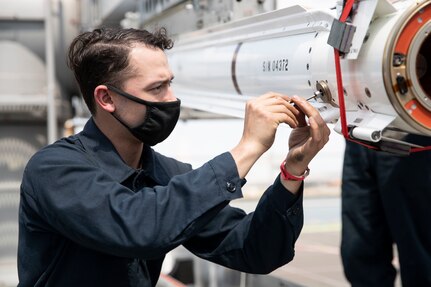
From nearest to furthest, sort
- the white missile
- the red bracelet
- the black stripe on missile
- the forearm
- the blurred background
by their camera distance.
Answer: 1. the white missile
2. the forearm
3. the red bracelet
4. the black stripe on missile
5. the blurred background

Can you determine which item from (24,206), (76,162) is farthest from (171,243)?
(24,206)

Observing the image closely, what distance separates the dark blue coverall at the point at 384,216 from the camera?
3.14 m

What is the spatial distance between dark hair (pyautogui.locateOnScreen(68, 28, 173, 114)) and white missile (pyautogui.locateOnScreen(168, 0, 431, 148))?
490 mm

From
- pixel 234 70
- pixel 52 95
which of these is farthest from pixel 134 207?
pixel 52 95

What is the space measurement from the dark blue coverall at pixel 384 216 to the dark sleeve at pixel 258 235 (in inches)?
42.1

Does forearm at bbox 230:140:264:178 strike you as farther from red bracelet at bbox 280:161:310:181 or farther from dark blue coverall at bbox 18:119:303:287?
red bracelet at bbox 280:161:310:181

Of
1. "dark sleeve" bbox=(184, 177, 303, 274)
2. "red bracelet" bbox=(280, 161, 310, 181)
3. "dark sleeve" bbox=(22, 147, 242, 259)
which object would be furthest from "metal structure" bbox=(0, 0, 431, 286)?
"dark sleeve" bbox=(22, 147, 242, 259)

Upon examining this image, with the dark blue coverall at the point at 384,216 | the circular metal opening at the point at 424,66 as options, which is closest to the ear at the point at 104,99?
the circular metal opening at the point at 424,66

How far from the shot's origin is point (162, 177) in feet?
6.88

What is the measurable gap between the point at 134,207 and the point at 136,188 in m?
0.28

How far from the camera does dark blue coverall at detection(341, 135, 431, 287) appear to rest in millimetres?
3141

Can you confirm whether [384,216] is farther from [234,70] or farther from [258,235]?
[258,235]

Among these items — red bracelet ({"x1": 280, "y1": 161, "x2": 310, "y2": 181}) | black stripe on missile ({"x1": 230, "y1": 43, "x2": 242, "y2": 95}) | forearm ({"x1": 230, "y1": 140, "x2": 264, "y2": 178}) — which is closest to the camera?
forearm ({"x1": 230, "y1": 140, "x2": 264, "y2": 178})

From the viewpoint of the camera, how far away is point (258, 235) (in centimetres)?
201
